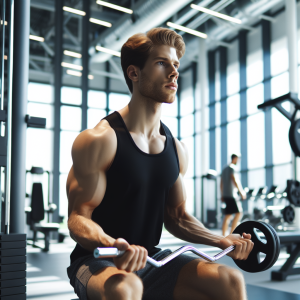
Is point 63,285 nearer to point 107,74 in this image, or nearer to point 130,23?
point 130,23

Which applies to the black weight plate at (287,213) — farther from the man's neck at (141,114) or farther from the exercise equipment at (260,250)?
the man's neck at (141,114)

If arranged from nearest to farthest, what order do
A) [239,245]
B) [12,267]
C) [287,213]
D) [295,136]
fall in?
[239,245] < [12,267] < [295,136] < [287,213]

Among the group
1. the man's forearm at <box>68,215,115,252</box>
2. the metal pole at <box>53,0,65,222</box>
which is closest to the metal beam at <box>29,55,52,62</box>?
the metal pole at <box>53,0,65,222</box>

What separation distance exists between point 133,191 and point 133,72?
0.41 metres

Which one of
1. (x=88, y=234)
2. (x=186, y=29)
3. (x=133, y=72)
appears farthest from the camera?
(x=186, y=29)

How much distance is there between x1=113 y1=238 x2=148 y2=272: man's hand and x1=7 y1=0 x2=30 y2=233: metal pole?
46.0 inches

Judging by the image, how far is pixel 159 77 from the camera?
4.10 feet

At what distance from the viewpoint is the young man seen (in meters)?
1.13

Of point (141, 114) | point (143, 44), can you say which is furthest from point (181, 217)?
point (143, 44)

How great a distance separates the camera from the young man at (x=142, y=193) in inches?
44.3

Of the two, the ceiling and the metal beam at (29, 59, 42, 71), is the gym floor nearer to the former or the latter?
the ceiling

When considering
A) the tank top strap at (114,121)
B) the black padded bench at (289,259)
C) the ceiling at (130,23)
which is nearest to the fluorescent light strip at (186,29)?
the ceiling at (130,23)

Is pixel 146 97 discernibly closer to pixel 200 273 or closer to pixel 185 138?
pixel 200 273

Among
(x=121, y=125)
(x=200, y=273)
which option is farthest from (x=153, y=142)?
(x=200, y=273)
